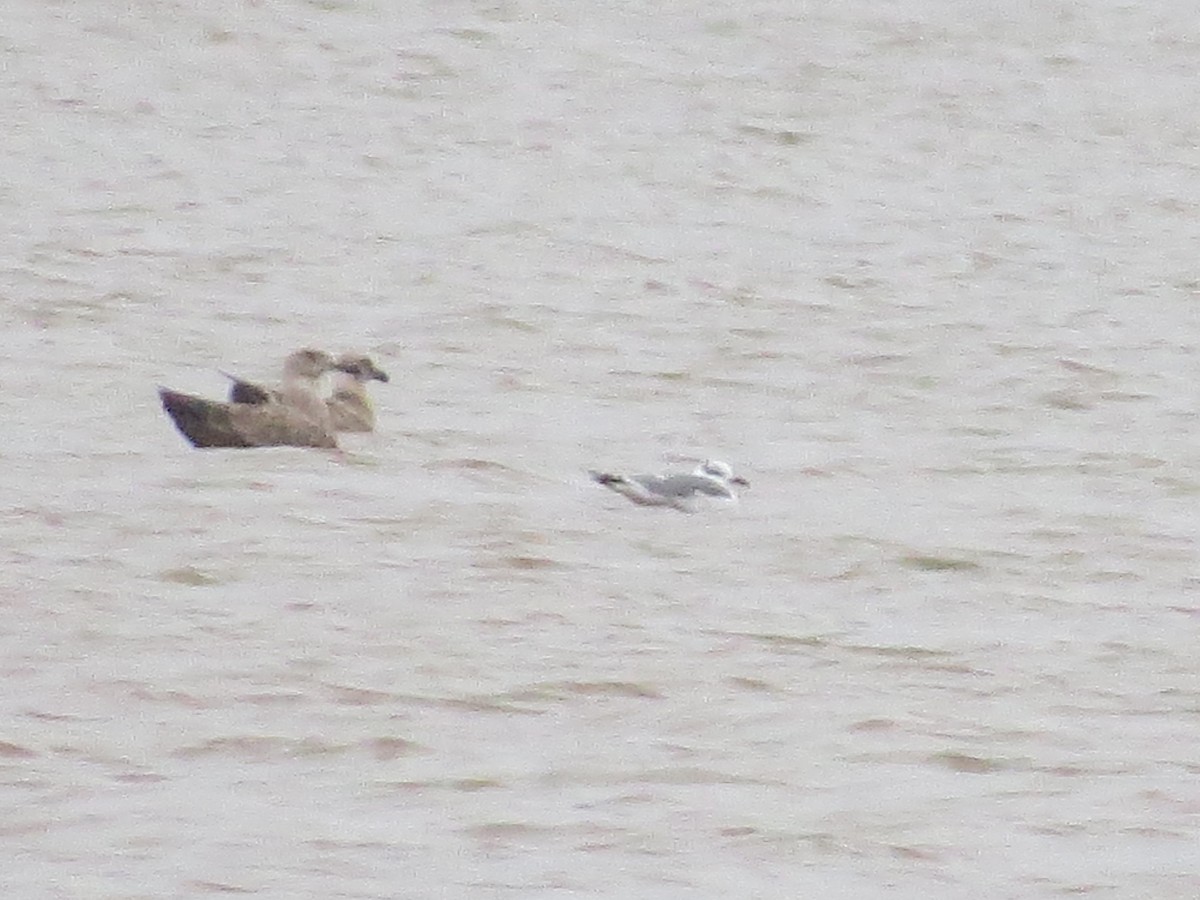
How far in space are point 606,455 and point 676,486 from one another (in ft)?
3.59

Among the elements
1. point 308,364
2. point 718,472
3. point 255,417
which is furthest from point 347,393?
point 718,472

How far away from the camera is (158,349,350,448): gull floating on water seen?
11.5 meters

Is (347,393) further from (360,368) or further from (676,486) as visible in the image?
(676,486)

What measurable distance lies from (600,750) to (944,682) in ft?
3.94

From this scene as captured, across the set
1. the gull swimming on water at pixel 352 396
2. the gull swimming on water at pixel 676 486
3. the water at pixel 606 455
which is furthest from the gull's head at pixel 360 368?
the gull swimming on water at pixel 676 486

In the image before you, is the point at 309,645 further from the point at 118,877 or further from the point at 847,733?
the point at 118,877

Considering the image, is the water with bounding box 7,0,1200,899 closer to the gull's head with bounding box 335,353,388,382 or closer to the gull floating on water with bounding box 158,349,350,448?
the gull floating on water with bounding box 158,349,350,448

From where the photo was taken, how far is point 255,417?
38.4 ft

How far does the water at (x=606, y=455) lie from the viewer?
7.45m

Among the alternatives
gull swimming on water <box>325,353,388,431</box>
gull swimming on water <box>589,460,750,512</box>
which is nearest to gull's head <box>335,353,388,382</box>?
gull swimming on water <box>325,353,388,431</box>

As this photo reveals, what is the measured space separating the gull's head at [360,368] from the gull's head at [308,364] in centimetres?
4

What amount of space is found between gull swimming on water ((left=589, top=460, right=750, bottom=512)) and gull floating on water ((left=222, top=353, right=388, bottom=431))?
125cm

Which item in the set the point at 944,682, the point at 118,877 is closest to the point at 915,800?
the point at 944,682

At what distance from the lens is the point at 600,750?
8.01 metres
